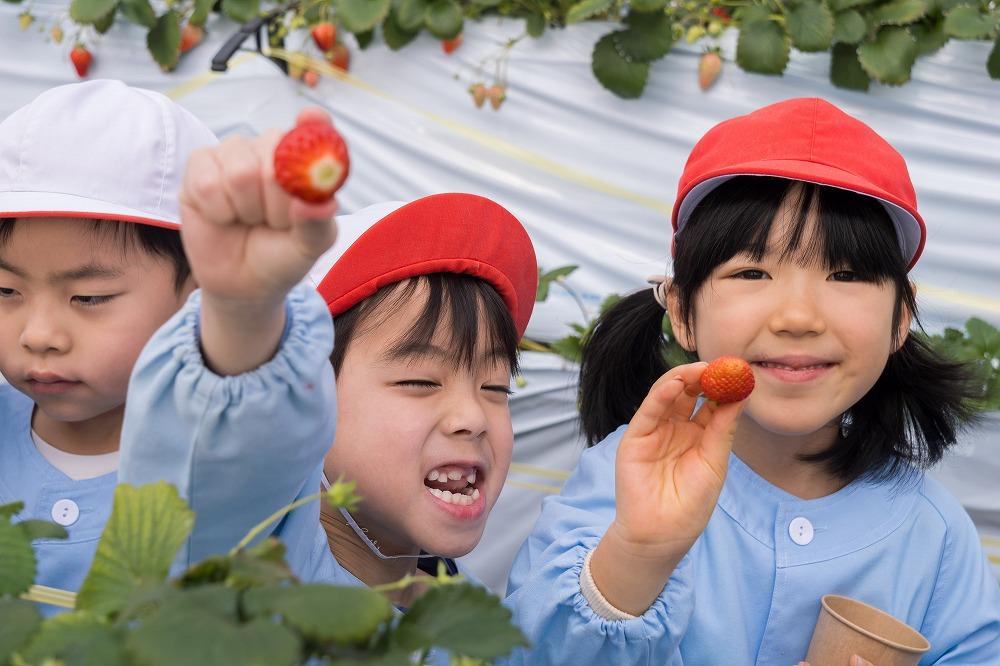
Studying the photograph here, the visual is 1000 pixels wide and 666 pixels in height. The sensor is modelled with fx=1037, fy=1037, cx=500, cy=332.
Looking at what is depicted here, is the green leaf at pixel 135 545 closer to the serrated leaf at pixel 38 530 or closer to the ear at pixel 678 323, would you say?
the serrated leaf at pixel 38 530

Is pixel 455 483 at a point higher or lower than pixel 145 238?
lower

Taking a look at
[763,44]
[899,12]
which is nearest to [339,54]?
[763,44]

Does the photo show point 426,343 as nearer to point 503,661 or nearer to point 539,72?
point 503,661

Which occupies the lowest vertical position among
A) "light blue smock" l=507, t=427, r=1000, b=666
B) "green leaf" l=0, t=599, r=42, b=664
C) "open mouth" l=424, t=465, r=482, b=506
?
"light blue smock" l=507, t=427, r=1000, b=666

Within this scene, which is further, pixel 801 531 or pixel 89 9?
pixel 89 9

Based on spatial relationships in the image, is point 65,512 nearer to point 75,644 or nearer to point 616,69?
point 75,644

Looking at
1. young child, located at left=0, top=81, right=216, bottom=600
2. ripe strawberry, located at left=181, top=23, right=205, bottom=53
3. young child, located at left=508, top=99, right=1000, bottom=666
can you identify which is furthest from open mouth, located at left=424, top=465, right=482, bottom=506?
ripe strawberry, located at left=181, top=23, right=205, bottom=53

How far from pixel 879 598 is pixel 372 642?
1068 mm

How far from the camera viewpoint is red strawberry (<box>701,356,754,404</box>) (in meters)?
1.05

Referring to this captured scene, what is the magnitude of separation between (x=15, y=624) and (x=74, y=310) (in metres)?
0.72

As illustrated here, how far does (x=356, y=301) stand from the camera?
4.17 feet

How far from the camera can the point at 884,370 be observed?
61.9 inches

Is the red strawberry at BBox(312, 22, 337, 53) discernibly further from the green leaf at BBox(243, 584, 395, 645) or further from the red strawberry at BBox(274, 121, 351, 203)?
the green leaf at BBox(243, 584, 395, 645)

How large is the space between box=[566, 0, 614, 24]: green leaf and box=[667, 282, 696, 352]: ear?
107 centimetres
